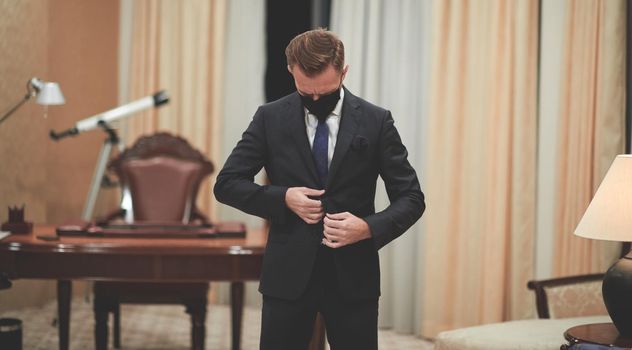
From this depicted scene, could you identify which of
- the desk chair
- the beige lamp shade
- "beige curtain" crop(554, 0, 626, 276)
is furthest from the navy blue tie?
"beige curtain" crop(554, 0, 626, 276)

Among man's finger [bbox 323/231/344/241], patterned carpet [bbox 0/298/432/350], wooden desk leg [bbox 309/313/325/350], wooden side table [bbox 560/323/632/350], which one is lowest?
patterned carpet [bbox 0/298/432/350]

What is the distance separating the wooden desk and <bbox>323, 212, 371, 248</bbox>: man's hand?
66.4 inches

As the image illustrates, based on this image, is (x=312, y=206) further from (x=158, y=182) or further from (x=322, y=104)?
(x=158, y=182)

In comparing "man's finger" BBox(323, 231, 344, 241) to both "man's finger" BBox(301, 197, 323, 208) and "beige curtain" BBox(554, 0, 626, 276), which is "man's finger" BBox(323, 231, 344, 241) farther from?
"beige curtain" BBox(554, 0, 626, 276)

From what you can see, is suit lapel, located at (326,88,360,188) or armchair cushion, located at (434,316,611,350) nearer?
suit lapel, located at (326,88,360,188)

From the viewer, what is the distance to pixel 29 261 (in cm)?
374

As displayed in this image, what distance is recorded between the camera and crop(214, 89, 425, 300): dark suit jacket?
2.12m

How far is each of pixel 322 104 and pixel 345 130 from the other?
9cm

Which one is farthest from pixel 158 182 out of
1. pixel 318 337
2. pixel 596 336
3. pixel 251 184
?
pixel 251 184

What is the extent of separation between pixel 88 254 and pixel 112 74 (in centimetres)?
315

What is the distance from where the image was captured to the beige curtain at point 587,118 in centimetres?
420

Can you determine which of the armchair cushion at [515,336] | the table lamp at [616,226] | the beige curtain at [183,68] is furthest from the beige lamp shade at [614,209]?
the beige curtain at [183,68]

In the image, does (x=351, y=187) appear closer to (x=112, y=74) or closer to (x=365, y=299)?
(x=365, y=299)

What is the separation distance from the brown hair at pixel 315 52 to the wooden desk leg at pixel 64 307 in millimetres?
2386
